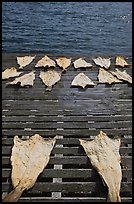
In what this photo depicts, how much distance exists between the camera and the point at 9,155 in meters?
4.95

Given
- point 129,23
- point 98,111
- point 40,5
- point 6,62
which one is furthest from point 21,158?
point 40,5

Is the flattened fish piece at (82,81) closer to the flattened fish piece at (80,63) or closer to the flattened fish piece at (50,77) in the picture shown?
the flattened fish piece at (50,77)

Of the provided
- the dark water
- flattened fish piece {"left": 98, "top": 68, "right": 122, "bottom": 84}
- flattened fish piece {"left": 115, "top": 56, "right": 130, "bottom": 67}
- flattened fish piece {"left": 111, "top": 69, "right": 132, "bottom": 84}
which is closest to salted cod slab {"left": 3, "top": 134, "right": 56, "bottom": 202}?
flattened fish piece {"left": 98, "top": 68, "right": 122, "bottom": 84}

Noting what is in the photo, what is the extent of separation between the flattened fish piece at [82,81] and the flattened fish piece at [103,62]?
120 cm

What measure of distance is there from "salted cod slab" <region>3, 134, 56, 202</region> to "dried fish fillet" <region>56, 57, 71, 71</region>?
364 cm

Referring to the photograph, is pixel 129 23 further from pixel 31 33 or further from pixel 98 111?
pixel 98 111

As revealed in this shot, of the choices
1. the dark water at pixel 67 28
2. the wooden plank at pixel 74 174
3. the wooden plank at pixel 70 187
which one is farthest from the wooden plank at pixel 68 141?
the dark water at pixel 67 28

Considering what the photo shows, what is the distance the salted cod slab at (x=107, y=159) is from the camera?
416 cm

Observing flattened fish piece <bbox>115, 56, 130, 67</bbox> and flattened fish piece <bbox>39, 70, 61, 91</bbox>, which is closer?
flattened fish piece <bbox>39, 70, 61, 91</bbox>

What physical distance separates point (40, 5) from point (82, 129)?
912 inches

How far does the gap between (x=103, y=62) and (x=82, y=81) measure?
1750mm

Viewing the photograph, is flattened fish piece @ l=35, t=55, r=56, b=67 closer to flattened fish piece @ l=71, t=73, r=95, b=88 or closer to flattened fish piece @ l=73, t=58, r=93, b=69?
flattened fish piece @ l=73, t=58, r=93, b=69

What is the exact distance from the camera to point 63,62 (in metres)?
8.91

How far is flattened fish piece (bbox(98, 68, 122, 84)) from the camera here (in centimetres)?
761
